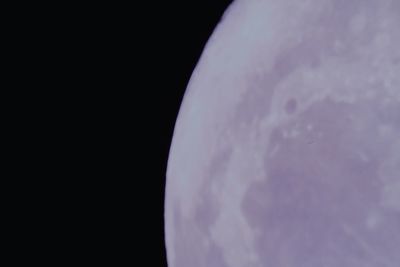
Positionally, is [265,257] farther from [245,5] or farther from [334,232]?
[245,5]

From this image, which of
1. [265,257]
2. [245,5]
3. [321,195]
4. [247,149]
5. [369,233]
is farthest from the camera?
[245,5]

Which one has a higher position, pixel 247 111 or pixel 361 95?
pixel 361 95

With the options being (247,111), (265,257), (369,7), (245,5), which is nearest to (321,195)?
(265,257)

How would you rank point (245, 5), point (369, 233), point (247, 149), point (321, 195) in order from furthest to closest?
1. point (245, 5)
2. point (247, 149)
3. point (321, 195)
4. point (369, 233)

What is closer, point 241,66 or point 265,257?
point 265,257

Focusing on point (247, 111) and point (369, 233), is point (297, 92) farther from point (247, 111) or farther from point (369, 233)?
point (369, 233)

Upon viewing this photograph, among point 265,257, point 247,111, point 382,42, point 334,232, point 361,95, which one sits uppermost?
point 382,42
